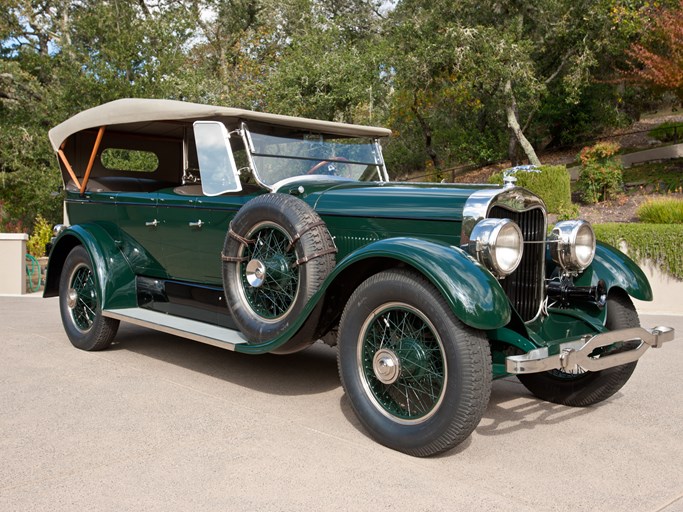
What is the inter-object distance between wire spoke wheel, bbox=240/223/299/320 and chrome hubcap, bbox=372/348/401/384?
0.82 m

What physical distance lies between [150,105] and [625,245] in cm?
678

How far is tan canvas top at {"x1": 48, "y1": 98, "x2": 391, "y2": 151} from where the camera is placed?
4.95 metres

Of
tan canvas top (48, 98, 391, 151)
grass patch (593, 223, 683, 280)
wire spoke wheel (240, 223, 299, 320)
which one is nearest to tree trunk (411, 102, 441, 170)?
grass patch (593, 223, 683, 280)

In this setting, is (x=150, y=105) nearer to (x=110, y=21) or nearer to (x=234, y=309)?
(x=234, y=309)

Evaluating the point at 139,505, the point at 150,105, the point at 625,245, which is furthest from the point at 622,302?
the point at 625,245

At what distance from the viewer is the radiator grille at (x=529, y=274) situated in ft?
13.1

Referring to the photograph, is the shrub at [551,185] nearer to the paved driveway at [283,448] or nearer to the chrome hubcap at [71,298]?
the paved driveway at [283,448]

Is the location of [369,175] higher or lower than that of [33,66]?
lower

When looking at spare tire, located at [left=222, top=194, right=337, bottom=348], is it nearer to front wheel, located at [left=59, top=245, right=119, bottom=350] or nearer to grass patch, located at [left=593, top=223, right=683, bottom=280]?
front wheel, located at [left=59, top=245, right=119, bottom=350]

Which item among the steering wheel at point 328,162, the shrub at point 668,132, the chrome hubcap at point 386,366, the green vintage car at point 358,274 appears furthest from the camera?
the shrub at point 668,132

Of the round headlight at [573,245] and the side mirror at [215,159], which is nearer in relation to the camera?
the round headlight at [573,245]

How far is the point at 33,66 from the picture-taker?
20.1 metres

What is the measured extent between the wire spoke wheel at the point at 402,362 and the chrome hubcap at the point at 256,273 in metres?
1.01

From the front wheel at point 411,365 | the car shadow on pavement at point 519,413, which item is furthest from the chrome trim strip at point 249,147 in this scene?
the car shadow on pavement at point 519,413
